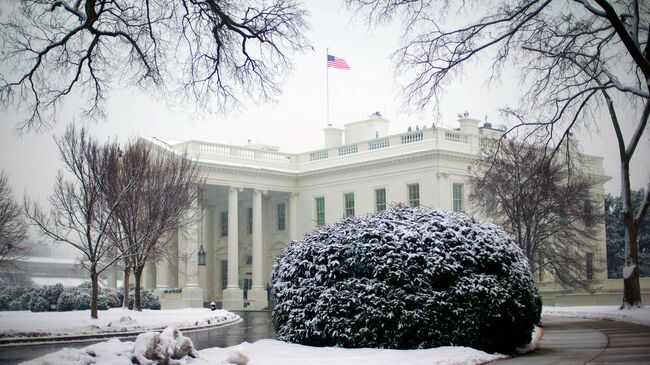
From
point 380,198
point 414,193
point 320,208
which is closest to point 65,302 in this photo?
point 414,193

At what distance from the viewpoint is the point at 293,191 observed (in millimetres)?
56062

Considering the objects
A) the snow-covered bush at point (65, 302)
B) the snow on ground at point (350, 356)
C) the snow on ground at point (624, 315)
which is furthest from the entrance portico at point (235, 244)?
the snow on ground at point (350, 356)

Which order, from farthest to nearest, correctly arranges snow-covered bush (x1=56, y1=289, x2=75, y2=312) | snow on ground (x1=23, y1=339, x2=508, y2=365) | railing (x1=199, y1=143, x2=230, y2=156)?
1. railing (x1=199, y1=143, x2=230, y2=156)
2. snow-covered bush (x1=56, y1=289, x2=75, y2=312)
3. snow on ground (x1=23, y1=339, x2=508, y2=365)

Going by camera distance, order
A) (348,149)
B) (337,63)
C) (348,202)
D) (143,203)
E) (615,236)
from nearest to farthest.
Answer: (143,203), (337,63), (348,202), (615,236), (348,149)

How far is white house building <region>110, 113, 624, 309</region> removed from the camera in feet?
155

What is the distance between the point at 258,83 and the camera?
52.7ft

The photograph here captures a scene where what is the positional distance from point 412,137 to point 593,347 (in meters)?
35.1

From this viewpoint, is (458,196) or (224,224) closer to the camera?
(458,196)

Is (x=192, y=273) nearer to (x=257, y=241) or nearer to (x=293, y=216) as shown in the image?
(x=257, y=241)

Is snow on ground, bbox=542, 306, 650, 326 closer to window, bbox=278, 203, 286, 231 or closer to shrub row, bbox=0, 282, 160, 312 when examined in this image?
shrub row, bbox=0, 282, 160, 312

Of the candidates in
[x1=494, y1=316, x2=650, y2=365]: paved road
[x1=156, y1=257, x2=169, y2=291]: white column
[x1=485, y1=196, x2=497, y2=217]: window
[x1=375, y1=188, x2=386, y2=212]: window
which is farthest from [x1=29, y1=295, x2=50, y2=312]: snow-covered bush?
[x1=375, y1=188, x2=386, y2=212]: window

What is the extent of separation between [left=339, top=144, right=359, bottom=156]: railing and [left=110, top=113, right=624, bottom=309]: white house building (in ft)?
0.24

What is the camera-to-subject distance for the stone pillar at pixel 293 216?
55556 mm

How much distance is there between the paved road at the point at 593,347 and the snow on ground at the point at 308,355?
0.75m
